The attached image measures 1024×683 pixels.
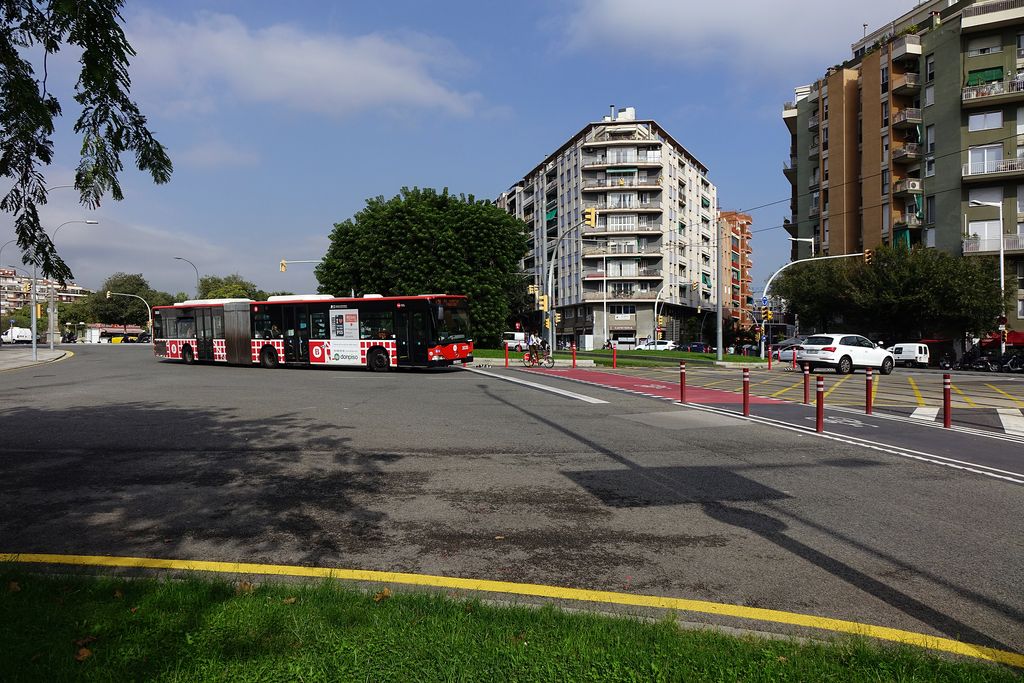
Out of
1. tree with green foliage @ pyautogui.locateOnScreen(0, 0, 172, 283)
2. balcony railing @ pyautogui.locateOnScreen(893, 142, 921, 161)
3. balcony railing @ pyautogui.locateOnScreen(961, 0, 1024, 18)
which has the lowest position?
tree with green foliage @ pyautogui.locateOnScreen(0, 0, 172, 283)

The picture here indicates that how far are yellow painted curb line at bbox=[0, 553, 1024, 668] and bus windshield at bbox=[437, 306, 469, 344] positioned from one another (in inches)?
832

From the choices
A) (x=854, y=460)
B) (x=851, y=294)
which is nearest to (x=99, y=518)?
(x=854, y=460)

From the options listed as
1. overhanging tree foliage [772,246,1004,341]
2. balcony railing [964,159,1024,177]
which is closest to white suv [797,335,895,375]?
overhanging tree foliage [772,246,1004,341]

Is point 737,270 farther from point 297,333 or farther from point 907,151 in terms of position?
point 297,333

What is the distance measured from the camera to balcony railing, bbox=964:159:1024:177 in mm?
45000

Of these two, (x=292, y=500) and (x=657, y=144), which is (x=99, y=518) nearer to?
(x=292, y=500)

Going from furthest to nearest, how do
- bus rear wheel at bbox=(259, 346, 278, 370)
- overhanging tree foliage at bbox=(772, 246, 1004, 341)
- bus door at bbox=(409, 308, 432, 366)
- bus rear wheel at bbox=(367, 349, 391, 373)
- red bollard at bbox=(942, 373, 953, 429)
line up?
overhanging tree foliage at bbox=(772, 246, 1004, 341) → bus rear wheel at bbox=(259, 346, 278, 370) → bus rear wheel at bbox=(367, 349, 391, 373) → bus door at bbox=(409, 308, 432, 366) → red bollard at bbox=(942, 373, 953, 429)

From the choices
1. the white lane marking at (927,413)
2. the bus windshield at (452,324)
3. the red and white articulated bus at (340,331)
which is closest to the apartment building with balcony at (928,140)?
the bus windshield at (452,324)

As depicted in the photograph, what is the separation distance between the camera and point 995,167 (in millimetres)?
45906

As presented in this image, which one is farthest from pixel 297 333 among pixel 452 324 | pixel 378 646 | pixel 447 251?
pixel 378 646

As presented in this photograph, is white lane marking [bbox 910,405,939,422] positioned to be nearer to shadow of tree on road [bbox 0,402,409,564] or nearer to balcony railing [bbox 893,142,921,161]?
shadow of tree on road [bbox 0,402,409,564]

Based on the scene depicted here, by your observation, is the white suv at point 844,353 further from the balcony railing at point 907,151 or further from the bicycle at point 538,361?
the balcony railing at point 907,151

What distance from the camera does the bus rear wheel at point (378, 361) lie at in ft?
85.9

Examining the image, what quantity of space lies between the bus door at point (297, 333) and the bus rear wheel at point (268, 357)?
73 cm
